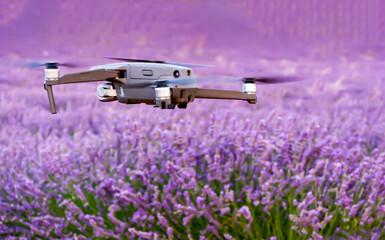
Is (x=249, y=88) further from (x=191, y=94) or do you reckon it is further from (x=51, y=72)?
(x=51, y=72)

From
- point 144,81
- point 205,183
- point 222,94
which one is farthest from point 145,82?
point 205,183

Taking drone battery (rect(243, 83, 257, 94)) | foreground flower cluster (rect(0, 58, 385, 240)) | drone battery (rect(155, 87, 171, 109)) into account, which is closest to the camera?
drone battery (rect(155, 87, 171, 109))

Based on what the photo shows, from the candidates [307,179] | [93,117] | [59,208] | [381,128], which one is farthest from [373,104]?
[59,208]

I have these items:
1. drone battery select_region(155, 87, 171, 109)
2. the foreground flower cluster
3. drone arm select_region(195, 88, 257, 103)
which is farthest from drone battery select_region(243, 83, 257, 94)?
the foreground flower cluster

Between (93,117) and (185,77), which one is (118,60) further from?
(93,117)

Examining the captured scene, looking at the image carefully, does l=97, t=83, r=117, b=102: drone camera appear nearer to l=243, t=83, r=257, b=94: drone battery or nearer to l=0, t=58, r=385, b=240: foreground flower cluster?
l=243, t=83, r=257, b=94: drone battery

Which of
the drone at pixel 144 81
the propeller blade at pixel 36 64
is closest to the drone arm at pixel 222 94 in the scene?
the drone at pixel 144 81

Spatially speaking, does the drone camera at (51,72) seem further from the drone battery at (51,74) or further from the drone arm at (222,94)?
the drone arm at (222,94)
